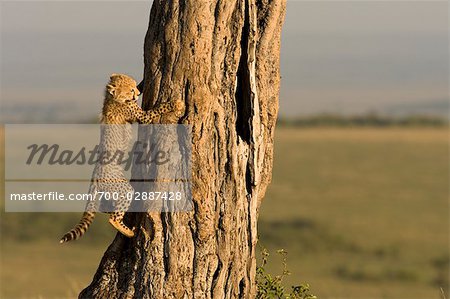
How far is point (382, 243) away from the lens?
31109 millimetres

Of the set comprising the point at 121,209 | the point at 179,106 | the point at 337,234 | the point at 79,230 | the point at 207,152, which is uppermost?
the point at 179,106

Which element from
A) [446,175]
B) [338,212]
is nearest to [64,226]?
[338,212]

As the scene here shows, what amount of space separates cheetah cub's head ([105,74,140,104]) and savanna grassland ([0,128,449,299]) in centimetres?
289

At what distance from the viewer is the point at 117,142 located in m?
7.09

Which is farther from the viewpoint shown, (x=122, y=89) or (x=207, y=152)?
(x=122, y=89)

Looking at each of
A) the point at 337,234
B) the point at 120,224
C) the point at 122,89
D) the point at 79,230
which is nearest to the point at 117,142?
the point at 122,89

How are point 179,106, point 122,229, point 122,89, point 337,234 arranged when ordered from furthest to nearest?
point 337,234 < point 122,89 < point 122,229 < point 179,106

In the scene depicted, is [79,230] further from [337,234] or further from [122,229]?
[337,234]

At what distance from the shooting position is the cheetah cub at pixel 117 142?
7047 mm

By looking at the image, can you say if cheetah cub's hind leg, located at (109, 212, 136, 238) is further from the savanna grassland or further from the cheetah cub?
the savanna grassland

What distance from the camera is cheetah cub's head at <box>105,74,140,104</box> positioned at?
7.14m

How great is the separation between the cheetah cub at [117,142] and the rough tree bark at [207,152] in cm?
13

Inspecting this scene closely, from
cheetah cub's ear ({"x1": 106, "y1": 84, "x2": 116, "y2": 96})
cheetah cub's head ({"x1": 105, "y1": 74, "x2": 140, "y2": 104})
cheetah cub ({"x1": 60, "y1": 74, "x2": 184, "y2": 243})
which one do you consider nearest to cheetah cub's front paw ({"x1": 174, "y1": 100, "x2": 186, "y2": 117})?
cheetah cub ({"x1": 60, "y1": 74, "x2": 184, "y2": 243})

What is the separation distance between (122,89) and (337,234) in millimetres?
25557
